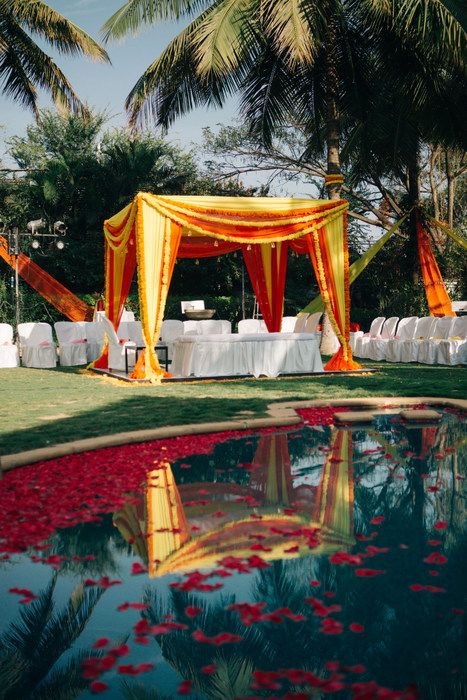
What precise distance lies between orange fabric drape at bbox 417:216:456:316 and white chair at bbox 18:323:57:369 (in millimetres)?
8066

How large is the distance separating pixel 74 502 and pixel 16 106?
496 inches

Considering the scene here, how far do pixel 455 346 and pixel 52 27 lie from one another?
9.38m

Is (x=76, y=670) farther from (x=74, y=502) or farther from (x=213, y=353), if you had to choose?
(x=213, y=353)

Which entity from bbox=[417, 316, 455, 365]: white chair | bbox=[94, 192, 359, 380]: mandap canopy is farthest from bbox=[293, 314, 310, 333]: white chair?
bbox=[417, 316, 455, 365]: white chair

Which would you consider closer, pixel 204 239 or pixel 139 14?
pixel 204 239

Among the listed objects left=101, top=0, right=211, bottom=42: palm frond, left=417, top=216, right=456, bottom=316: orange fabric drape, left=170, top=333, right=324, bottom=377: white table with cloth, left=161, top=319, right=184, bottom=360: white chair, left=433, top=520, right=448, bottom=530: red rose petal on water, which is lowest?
left=433, top=520, right=448, bottom=530: red rose petal on water

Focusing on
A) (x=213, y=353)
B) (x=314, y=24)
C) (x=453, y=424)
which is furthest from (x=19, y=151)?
(x=453, y=424)

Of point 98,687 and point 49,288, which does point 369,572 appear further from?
point 49,288

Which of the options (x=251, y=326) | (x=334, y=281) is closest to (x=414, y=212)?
(x=251, y=326)

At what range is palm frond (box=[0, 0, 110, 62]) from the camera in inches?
516

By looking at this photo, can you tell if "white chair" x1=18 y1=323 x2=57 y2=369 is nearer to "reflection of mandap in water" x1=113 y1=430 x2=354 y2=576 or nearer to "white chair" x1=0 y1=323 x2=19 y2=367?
"white chair" x1=0 y1=323 x2=19 y2=367

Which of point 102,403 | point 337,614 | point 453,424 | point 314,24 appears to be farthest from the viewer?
point 314,24

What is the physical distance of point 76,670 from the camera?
2.22 metres

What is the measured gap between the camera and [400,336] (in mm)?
14617
